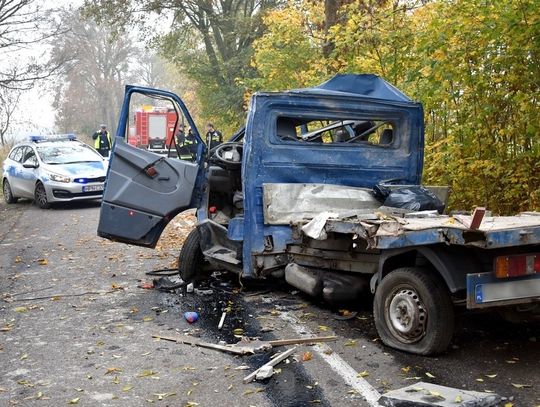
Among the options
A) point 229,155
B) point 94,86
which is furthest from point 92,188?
point 94,86

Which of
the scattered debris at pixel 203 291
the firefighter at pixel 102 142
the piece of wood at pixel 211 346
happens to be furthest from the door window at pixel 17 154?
the piece of wood at pixel 211 346

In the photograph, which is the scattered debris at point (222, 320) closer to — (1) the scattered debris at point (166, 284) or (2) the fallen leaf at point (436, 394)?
(1) the scattered debris at point (166, 284)

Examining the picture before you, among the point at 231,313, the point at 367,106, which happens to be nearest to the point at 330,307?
the point at 231,313

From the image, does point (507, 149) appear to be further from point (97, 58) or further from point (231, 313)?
point (97, 58)

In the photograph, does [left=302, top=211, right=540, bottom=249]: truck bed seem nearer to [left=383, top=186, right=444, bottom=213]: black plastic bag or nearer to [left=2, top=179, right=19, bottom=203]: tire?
[left=383, top=186, right=444, bottom=213]: black plastic bag

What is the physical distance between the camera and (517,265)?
4.48 metres

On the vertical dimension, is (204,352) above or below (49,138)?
below

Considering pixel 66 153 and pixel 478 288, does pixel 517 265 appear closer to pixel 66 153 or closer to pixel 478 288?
pixel 478 288

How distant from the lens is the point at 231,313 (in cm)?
648

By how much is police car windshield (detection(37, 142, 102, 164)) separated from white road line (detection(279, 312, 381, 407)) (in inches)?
484

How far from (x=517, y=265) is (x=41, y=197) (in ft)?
45.9

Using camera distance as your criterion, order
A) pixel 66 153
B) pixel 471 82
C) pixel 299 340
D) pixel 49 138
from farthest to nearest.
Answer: pixel 49 138, pixel 66 153, pixel 471 82, pixel 299 340

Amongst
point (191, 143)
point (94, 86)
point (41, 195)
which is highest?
point (94, 86)

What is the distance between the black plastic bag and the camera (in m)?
6.27
